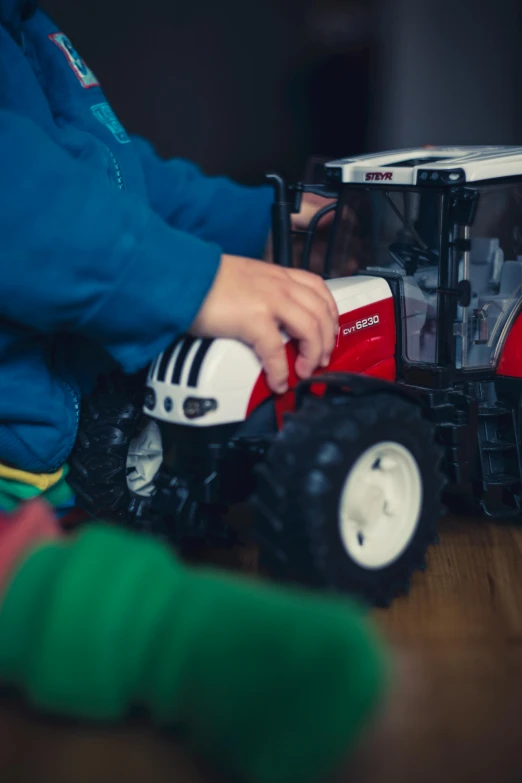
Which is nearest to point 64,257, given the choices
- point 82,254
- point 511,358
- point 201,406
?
point 82,254

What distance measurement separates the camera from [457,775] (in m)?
0.34

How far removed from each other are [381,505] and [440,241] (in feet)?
0.61

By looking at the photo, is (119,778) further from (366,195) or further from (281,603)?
(366,195)

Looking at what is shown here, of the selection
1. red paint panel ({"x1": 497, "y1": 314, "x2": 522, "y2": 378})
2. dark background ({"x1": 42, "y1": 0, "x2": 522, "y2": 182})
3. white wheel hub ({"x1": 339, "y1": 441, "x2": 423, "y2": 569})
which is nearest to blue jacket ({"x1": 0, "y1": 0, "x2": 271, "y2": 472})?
white wheel hub ({"x1": 339, "y1": 441, "x2": 423, "y2": 569})

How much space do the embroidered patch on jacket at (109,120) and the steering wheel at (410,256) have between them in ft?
0.67

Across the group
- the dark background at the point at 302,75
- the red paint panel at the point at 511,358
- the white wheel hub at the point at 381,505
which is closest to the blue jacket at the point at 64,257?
the white wheel hub at the point at 381,505

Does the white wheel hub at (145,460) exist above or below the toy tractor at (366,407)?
below

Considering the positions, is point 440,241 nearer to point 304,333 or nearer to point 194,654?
point 304,333

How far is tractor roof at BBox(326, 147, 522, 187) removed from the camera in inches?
22.4

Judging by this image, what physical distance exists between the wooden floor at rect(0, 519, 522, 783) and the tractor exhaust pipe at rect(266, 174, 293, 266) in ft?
0.92

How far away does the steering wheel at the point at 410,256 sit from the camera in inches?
24.9

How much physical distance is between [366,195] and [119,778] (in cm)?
45

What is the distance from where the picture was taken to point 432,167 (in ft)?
1.89

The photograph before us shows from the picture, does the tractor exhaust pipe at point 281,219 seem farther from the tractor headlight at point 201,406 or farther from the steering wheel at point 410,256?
the tractor headlight at point 201,406
